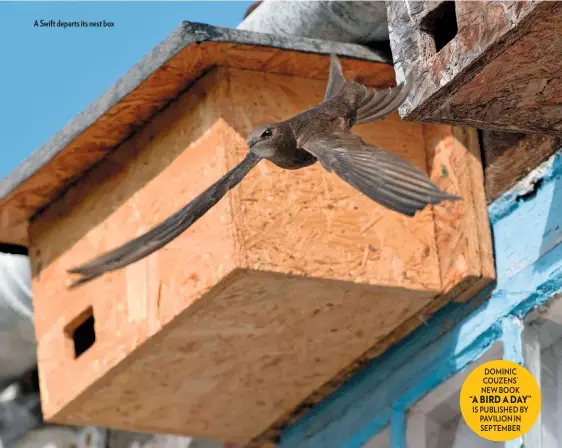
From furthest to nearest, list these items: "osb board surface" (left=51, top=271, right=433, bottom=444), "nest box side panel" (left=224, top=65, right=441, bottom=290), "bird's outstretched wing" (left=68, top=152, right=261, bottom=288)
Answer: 1. "osb board surface" (left=51, top=271, right=433, bottom=444)
2. "nest box side panel" (left=224, top=65, right=441, bottom=290)
3. "bird's outstretched wing" (left=68, top=152, right=261, bottom=288)

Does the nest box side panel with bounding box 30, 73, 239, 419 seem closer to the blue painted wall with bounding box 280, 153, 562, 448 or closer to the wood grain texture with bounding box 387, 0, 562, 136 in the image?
the blue painted wall with bounding box 280, 153, 562, 448

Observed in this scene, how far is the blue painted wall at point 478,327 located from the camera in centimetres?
360

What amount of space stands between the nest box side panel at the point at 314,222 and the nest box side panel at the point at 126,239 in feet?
0.21

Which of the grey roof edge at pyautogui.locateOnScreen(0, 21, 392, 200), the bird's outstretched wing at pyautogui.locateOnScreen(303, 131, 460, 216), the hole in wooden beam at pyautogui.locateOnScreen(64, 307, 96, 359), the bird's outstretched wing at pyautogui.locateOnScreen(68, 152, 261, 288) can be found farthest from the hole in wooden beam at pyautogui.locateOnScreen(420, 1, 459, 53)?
the hole in wooden beam at pyautogui.locateOnScreen(64, 307, 96, 359)

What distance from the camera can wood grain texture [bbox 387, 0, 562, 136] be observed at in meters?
2.64

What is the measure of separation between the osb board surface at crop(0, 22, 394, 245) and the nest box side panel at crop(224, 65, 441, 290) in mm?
63

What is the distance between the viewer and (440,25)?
291 cm

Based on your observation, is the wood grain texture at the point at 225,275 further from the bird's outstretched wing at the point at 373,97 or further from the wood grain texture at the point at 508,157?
the bird's outstretched wing at the point at 373,97

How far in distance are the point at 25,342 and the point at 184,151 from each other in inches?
53.5

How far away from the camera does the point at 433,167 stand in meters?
3.78

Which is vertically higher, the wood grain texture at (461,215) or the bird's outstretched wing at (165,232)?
the wood grain texture at (461,215)

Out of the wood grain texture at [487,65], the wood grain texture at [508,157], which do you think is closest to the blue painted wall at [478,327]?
the wood grain texture at [508,157]

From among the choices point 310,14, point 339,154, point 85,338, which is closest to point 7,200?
point 85,338

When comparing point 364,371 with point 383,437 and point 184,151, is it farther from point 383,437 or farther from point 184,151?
point 184,151
